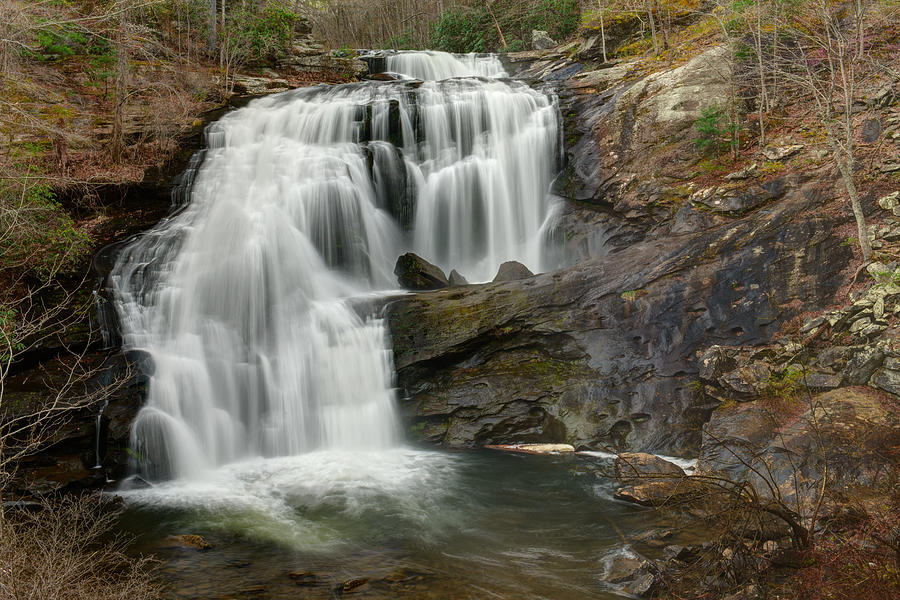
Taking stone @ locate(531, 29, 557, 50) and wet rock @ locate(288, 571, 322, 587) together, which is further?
stone @ locate(531, 29, 557, 50)

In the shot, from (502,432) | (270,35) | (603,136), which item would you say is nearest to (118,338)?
(502,432)

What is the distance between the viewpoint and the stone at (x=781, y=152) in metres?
11.9

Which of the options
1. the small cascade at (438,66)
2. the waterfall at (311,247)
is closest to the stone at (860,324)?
the waterfall at (311,247)

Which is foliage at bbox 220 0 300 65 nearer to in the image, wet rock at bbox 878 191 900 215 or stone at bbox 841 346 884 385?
wet rock at bbox 878 191 900 215

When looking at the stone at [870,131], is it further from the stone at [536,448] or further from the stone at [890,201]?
the stone at [536,448]

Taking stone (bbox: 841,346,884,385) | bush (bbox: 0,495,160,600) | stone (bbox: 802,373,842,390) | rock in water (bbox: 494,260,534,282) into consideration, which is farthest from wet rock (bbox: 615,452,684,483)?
bush (bbox: 0,495,160,600)

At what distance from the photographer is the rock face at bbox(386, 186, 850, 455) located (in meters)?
9.73

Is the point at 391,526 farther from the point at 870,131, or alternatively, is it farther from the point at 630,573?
the point at 870,131

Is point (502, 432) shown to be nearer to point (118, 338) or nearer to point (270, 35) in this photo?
point (118, 338)

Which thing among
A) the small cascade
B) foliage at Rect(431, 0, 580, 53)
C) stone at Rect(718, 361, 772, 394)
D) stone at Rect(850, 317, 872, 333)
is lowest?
stone at Rect(718, 361, 772, 394)

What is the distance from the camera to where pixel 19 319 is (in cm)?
1019

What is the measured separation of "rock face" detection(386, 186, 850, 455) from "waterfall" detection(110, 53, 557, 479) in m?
1.20

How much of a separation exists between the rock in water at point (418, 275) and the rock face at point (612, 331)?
59.5 inches

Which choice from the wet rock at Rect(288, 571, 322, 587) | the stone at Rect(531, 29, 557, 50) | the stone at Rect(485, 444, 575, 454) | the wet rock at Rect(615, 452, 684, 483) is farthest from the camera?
the stone at Rect(531, 29, 557, 50)
